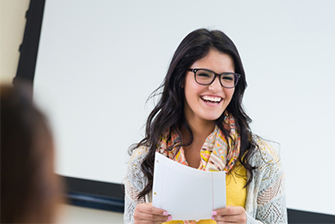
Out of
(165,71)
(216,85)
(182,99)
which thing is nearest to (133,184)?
(182,99)

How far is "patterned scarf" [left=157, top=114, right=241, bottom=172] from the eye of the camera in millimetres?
1269

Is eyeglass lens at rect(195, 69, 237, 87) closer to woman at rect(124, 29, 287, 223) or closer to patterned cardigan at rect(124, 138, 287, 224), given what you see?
woman at rect(124, 29, 287, 223)

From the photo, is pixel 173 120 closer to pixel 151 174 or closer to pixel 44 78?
pixel 151 174

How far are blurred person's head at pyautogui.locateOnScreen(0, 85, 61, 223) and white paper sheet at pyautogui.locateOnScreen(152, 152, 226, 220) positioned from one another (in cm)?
65

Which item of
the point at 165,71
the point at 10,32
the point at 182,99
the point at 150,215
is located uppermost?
the point at 10,32

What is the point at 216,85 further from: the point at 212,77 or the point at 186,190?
the point at 186,190

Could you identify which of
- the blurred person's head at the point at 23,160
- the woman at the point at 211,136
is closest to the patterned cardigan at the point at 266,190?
the woman at the point at 211,136

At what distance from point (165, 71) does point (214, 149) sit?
908 mm

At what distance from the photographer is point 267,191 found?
1.24 m

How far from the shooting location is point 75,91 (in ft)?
7.41

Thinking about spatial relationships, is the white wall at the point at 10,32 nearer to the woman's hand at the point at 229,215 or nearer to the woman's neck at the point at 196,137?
the woman's neck at the point at 196,137

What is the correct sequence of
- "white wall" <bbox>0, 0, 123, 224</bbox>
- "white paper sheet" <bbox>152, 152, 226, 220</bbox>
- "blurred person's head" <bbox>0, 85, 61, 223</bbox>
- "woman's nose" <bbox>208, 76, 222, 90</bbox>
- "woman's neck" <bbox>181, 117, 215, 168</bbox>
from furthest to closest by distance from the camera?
1. "white wall" <bbox>0, 0, 123, 224</bbox>
2. "woman's neck" <bbox>181, 117, 215, 168</bbox>
3. "woman's nose" <bbox>208, 76, 222, 90</bbox>
4. "white paper sheet" <bbox>152, 152, 226, 220</bbox>
5. "blurred person's head" <bbox>0, 85, 61, 223</bbox>

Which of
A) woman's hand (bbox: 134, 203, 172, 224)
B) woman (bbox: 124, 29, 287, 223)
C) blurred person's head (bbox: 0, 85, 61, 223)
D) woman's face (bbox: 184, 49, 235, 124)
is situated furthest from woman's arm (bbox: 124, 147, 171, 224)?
blurred person's head (bbox: 0, 85, 61, 223)

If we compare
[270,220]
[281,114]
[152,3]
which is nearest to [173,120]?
[270,220]
